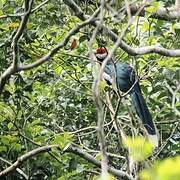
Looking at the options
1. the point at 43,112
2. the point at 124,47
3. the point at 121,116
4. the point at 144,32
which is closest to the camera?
the point at 124,47

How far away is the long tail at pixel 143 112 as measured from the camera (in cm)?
260

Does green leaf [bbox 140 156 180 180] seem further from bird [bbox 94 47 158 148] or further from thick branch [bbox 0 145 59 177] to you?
bird [bbox 94 47 158 148]

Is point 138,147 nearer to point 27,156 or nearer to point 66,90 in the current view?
point 27,156

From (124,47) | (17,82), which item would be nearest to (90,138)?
(17,82)

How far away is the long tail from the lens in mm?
2600

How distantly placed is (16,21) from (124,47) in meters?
0.85

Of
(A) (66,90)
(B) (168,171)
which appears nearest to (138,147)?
(B) (168,171)

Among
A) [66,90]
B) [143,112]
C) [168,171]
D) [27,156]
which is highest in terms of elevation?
[66,90]

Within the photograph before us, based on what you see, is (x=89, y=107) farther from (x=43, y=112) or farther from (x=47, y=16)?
(x=47, y=16)

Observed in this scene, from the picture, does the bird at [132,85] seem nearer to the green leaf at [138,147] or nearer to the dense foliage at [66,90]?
the dense foliage at [66,90]

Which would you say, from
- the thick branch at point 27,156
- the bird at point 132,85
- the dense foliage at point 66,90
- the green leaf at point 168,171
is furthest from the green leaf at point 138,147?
the bird at point 132,85

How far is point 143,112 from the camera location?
9.75ft

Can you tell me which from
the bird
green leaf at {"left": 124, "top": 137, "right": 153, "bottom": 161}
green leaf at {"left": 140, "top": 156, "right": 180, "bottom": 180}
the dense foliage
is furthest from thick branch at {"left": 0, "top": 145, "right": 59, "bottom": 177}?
green leaf at {"left": 140, "top": 156, "right": 180, "bottom": 180}

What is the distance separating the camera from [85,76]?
282cm
